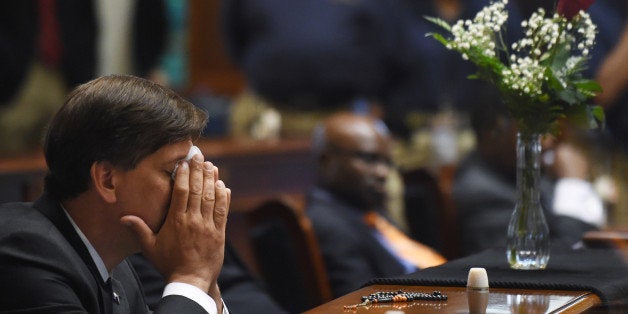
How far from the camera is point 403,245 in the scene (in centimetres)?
482

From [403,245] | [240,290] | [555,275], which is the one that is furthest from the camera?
[403,245]

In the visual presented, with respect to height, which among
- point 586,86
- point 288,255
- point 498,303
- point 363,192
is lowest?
point 498,303

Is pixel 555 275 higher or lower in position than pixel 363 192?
lower

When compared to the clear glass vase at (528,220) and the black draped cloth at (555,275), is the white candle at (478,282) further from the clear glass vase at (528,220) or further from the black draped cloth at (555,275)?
the clear glass vase at (528,220)

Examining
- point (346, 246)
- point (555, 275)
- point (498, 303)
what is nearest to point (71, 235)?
point (498, 303)

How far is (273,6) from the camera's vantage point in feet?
31.9

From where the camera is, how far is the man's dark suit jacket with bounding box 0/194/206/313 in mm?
2176

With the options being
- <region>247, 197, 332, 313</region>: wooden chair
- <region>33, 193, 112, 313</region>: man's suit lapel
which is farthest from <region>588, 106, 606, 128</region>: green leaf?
<region>33, 193, 112, 313</region>: man's suit lapel

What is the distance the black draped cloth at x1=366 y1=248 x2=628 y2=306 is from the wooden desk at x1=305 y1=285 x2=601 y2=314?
0.11 ft

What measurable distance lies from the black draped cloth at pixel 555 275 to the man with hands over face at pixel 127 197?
65 centimetres

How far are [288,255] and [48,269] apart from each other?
1558 millimetres

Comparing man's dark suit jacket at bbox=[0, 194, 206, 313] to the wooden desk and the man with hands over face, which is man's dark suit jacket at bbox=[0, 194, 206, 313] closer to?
the man with hands over face

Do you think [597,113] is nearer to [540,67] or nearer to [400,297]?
[540,67]

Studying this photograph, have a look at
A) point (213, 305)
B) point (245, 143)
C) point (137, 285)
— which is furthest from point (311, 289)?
point (245, 143)
